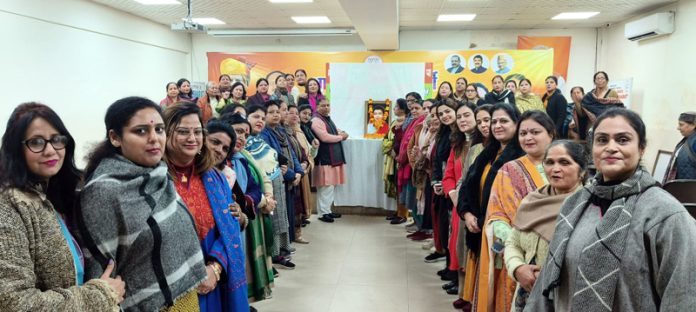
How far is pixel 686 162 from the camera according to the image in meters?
4.40

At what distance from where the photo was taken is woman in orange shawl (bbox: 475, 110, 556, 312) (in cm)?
200

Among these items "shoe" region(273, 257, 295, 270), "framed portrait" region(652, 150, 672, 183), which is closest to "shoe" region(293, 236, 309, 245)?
"shoe" region(273, 257, 295, 270)

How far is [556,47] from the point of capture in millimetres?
9328

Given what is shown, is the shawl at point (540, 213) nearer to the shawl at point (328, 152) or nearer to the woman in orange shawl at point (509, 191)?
the woman in orange shawl at point (509, 191)

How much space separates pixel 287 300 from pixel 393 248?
1.50 meters

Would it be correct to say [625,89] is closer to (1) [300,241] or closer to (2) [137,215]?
(1) [300,241]

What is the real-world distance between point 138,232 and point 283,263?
2.67m

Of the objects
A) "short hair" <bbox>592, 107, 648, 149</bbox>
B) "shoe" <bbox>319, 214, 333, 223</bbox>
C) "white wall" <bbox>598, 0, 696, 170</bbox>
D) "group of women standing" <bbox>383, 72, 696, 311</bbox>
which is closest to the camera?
"group of women standing" <bbox>383, 72, 696, 311</bbox>

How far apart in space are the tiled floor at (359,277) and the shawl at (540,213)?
1.53 m

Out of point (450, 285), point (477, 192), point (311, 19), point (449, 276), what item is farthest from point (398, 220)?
point (311, 19)

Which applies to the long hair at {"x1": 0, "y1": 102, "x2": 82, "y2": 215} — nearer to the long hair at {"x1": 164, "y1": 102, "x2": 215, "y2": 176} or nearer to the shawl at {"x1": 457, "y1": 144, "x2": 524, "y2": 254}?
the long hair at {"x1": 164, "y1": 102, "x2": 215, "y2": 176}

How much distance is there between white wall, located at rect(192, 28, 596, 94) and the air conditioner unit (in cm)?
171

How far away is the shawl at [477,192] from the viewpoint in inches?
92.7

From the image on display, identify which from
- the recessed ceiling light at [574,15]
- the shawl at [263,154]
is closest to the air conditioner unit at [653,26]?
the recessed ceiling light at [574,15]
